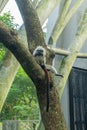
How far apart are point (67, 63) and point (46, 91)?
121cm

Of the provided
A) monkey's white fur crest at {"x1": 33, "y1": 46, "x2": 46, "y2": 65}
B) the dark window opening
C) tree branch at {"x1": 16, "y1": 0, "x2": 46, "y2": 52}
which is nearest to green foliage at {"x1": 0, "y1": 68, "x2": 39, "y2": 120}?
the dark window opening

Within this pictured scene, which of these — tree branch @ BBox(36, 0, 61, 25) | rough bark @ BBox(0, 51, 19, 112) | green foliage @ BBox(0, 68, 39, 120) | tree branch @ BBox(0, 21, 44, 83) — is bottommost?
tree branch @ BBox(0, 21, 44, 83)

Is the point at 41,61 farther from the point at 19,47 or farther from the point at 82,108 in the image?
the point at 82,108

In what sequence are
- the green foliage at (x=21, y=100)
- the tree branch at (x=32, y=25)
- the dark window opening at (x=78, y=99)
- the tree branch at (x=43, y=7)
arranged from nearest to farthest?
the tree branch at (x=32, y=25), the tree branch at (x=43, y=7), the dark window opening at (x=78, y=99), the green foliage at (x=21, y=100)

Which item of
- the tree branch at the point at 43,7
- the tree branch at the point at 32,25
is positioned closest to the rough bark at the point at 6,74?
the tree branch at the point at 43,7

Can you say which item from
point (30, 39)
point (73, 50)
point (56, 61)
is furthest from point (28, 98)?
point (30, 39)

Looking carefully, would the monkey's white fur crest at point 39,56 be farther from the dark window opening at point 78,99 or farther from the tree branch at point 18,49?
the dark window opening at point 78,99

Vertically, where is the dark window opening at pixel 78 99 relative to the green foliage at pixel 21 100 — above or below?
below

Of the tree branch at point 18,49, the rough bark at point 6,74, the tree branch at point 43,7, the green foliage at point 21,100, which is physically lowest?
the tree branch at point 18,49

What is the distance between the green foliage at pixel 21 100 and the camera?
41.8 ft

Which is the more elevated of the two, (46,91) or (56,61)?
(56,61)

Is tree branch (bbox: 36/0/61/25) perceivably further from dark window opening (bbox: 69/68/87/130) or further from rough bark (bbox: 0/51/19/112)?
dark window opening (bbox: 69/68/87/130)

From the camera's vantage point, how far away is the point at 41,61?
173cm

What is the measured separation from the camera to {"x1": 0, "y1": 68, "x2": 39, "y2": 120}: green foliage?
12.7 meters
